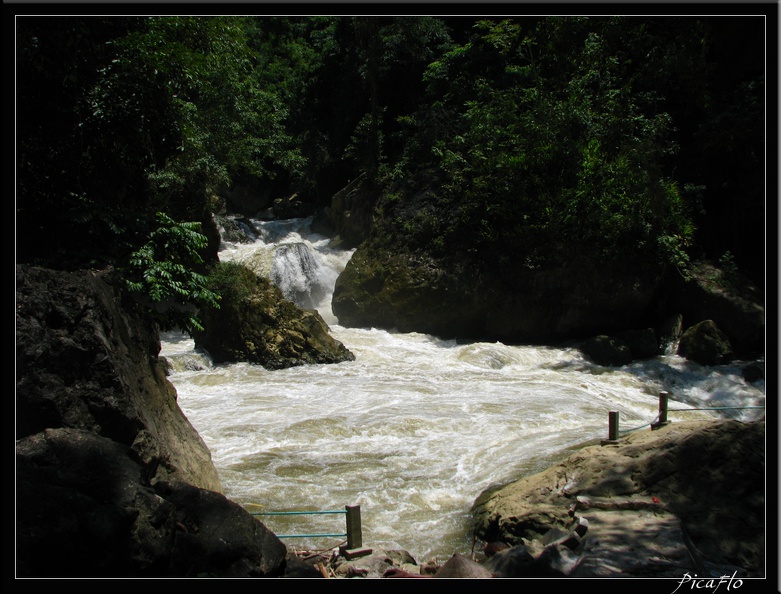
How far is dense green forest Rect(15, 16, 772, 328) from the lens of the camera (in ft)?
19.4

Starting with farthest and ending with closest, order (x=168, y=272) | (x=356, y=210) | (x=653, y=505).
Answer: (x=356, y=210) → (x=168, y=272) → (x=653, y=505)

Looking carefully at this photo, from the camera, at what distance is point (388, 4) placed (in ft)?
15.2

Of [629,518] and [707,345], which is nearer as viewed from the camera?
[629,518]

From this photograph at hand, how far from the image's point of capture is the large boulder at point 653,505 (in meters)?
4.18

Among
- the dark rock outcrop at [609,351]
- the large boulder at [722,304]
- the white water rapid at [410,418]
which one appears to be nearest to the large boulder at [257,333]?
the white water rapid at [410,418]

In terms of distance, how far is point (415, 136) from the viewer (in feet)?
65.3

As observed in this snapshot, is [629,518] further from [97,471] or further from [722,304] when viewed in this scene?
[722,304]

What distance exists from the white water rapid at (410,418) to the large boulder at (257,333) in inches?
12.8

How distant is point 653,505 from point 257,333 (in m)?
9.57

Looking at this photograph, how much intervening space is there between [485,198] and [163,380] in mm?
12172

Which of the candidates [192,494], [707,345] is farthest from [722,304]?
[192,494]

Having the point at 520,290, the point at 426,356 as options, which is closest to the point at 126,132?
the point at 426,356

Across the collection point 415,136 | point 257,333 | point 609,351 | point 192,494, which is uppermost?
point 415,136

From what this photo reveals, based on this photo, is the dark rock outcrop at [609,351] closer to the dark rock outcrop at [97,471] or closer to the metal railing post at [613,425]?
the metal railing post at [613,425]
